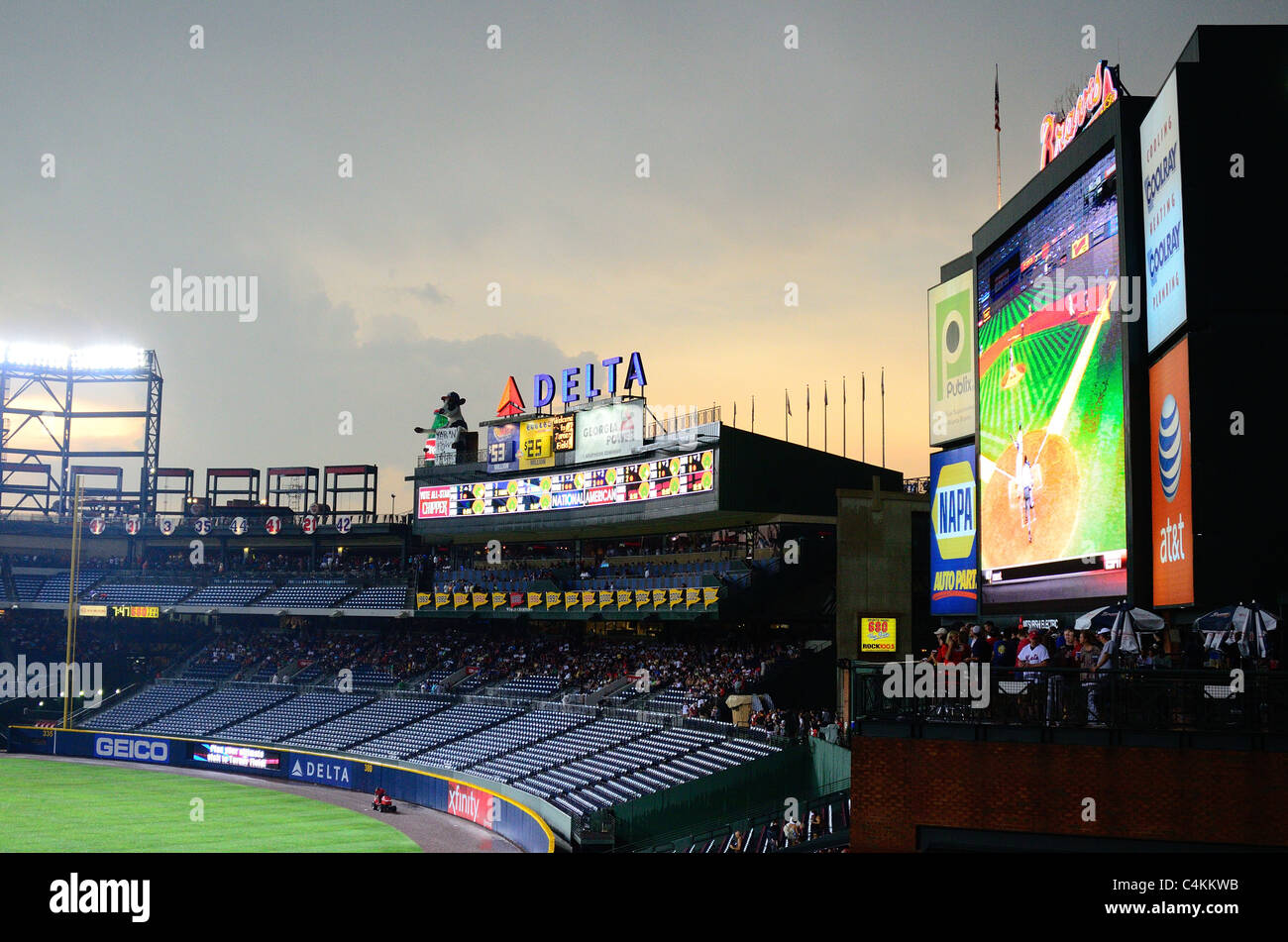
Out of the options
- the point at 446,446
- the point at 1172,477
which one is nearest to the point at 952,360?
the point at 1172,477

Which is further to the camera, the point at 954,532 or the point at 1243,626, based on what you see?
the point at 954,532

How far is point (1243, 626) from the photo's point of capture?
1638 centimetres

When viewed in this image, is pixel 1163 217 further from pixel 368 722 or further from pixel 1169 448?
pixel 368 722

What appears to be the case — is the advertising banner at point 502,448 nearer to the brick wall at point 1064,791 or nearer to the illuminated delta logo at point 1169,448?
the illuminated delta logo at point 1169,448

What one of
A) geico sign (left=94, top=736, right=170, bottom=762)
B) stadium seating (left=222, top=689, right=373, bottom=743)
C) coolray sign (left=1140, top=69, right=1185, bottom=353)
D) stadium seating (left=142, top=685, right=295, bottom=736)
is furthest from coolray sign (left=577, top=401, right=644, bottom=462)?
coolray sign (left=1140, top=69, right=1185, bottom=353)

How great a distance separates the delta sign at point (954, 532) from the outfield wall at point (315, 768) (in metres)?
14.0

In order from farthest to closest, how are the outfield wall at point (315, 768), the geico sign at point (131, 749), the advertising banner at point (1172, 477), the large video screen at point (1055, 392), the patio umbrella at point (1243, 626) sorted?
the geico sign at point (131, 749) < the outfield wall at point (315, 768) < the large video screen at point (1055, 392) < the advertising banner at point (1172, 477) < the patio umbrella at point (1243, 626)

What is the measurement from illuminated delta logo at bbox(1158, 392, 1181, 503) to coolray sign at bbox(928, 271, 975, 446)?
41.9 ft

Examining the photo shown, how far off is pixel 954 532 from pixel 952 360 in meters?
5.70

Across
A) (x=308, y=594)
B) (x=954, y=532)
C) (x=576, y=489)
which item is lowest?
(x=308, y=594)

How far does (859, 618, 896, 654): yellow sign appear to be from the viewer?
41625 millimetres

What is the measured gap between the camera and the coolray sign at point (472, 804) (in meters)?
40.9

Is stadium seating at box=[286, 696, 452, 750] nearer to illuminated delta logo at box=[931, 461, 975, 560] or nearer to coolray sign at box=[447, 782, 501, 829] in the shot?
coolray sign at box=[447, 782, 501, 829]

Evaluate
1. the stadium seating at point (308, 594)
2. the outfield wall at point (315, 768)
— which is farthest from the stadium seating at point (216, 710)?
the stadium seating at point (308, 594)
